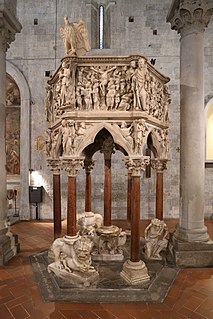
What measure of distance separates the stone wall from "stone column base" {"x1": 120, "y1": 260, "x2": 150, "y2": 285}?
5895 millimetres

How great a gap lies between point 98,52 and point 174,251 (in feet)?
28.5

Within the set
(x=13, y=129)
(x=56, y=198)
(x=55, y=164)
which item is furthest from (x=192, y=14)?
(x=13, y=129)

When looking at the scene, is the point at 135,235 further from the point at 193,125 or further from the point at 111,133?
the point at 193,125

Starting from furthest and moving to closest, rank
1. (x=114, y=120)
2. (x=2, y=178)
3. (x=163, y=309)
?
(x=2, y=178) < (x=114, y=120) < (x=163, y=309)

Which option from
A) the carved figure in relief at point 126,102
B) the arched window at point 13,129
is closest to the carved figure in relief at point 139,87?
the carved figure in relief at point 126,102

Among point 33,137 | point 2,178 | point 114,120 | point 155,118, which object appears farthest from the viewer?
point 33,137

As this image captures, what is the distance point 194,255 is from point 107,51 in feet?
29.0

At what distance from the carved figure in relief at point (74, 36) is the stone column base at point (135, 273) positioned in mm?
4231

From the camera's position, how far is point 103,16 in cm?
1120

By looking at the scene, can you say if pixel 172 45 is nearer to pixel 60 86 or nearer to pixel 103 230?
pixel 60 86

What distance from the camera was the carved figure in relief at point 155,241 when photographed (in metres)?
5.84

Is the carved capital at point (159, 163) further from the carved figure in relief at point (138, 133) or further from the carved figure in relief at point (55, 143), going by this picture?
the carved figure in relief at point (55, 143)

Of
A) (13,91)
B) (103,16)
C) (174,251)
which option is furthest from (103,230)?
(103,16)

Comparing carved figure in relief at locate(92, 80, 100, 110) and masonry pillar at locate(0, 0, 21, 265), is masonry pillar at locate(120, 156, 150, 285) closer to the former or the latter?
carved figure in relief at locate(92, 80, 100, 110)
